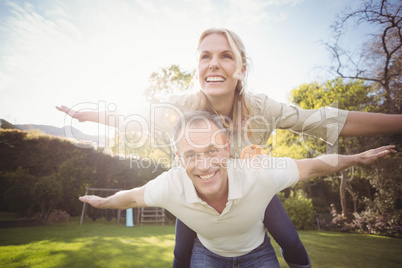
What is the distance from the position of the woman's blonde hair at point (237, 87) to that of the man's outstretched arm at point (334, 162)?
79 centimetres

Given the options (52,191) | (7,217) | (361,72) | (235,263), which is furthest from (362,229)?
(7,217)

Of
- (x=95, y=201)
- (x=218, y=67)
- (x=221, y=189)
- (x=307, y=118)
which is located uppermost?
(x=218, y=67)

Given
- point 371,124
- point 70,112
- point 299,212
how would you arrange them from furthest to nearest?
1. point 299,212
2. point 70,112
3. point 371,124

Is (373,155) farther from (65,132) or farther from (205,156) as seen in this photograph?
(65,132)

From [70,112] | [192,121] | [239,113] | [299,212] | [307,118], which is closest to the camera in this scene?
[192,121]

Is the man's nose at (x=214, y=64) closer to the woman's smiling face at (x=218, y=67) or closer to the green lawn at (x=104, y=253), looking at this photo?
the woman's smiling face at (x=218, y=67)

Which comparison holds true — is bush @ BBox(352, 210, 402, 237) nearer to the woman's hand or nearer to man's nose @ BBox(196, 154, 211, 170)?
man's nose @ BBox(196, 154, 211, 170)

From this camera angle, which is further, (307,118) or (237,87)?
(237,87)

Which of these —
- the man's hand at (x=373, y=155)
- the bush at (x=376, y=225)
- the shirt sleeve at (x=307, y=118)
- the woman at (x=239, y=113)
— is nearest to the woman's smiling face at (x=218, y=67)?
the woman at (x=239, y=113)

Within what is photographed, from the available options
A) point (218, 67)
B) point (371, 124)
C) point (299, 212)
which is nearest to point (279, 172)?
point (371, 124)

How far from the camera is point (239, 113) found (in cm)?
260

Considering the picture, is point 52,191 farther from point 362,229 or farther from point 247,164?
point 362,229

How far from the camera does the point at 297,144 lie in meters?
16.9

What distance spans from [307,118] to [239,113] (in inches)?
28.5
